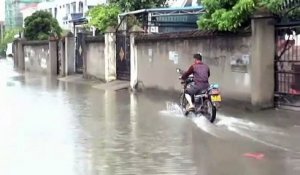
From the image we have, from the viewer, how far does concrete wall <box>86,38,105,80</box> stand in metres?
28.9

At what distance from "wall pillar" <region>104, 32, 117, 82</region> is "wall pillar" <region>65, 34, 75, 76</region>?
8931 millimetres

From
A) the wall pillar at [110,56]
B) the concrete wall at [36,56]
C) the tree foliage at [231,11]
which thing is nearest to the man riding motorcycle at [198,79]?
the tree foliage at [231,11]

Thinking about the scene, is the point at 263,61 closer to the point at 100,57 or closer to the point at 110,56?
the point at 110,56

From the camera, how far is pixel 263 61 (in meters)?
14.6

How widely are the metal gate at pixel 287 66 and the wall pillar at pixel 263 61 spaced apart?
15 centimetres

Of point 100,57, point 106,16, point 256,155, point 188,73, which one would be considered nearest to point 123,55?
point 100,57

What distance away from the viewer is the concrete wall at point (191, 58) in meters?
15.6

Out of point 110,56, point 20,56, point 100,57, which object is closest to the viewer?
point 110,56

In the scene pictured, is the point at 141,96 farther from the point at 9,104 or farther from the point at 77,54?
the point at 77,54

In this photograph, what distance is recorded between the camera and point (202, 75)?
13.9 metres

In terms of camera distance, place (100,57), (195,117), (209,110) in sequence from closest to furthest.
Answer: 1. (209,110)
2. (195,117)
3. (100,57)

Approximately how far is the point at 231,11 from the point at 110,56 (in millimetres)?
12419

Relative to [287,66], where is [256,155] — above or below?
below

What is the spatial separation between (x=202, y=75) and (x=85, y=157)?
5.30 meters
